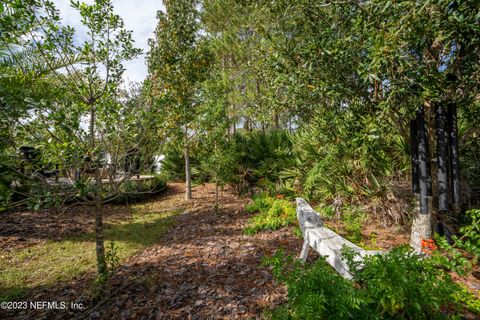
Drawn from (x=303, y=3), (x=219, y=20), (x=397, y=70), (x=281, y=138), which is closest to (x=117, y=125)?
(x=303, y=3)

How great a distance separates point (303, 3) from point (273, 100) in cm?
146

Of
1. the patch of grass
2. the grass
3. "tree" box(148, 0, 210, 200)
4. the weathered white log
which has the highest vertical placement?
"tree" box(148, 0, 210, 200)

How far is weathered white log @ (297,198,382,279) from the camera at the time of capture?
216 centimetres

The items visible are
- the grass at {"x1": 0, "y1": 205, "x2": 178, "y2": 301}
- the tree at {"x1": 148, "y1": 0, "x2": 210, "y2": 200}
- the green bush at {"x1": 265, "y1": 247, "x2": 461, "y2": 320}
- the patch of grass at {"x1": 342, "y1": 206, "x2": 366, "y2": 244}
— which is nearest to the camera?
the green bush at {"x1": 265, "y1": 247, "x2": 461, "y2": 320}

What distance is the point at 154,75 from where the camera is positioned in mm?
6762

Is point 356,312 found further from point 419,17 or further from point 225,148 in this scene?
point 225,148

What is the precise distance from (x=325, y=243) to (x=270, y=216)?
8.59 feet

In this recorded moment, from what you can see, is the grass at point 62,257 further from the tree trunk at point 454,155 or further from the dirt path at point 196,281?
the tree trunk at point 454,155

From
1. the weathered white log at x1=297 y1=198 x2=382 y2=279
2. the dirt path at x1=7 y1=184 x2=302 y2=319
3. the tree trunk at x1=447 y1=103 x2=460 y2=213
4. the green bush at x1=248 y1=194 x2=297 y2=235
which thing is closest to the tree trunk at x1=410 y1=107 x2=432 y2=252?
the tree trunk at x1=447 y1=103 x2=460 y2=213

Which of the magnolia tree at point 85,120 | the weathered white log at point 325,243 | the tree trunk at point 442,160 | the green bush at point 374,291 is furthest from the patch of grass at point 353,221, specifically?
the magnolia tree at point 85,120

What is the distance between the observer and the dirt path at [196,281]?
254 cm

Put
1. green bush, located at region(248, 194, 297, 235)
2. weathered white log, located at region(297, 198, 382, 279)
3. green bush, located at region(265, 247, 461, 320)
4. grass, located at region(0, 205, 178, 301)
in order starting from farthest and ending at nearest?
1. green bush, located at region(248, 194, 297, 235)
2. grass, located at region(0, 205, 178, 301)
3. weathered white log, located at region(297, 198, 382, 279)
4. green bush, located at region(265, 247, 461, 320)

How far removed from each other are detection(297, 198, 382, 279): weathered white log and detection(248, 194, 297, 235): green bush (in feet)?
3.93

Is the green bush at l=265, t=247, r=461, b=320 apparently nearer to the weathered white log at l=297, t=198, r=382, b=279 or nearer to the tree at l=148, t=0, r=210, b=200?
the weathered white log at l=297, t=198, r=382, b=279
